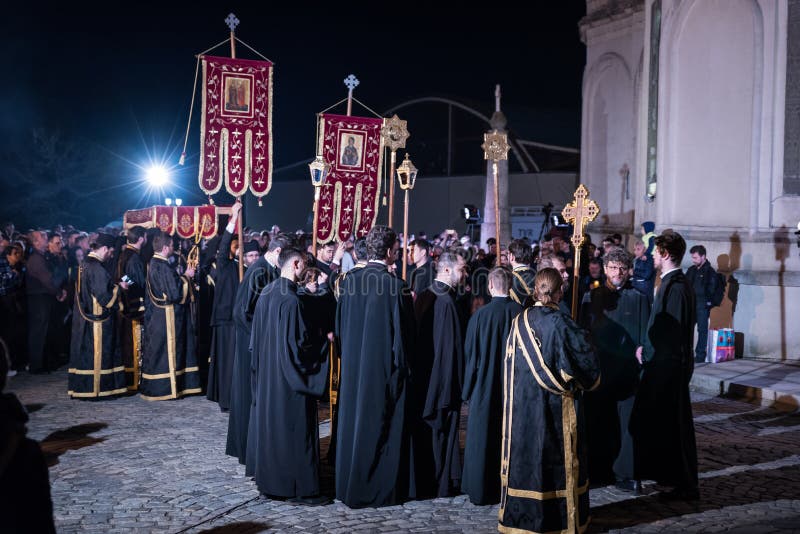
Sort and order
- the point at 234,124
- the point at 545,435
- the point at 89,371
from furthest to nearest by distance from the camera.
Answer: the point at 89,371, the point at 234,124, the point at 545,435

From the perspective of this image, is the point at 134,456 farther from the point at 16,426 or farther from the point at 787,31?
the point at 787,31

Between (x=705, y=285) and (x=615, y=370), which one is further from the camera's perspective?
(x=705, y=285)

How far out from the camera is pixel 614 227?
2114 cm

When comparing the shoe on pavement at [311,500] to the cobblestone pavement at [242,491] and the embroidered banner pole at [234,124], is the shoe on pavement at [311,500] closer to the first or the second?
the cobblestone pavement at [242,491]

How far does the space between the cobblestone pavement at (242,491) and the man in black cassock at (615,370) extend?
0.93ft

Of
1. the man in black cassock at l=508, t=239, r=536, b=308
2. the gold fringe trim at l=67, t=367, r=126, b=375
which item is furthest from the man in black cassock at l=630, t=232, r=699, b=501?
the gold fringe trim at l=67, t=367, r=126, b=375

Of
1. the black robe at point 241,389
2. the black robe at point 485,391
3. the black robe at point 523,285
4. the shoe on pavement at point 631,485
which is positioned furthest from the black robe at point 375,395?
the shoe on pavement at point 631,485

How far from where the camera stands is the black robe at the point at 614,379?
696 centimetres

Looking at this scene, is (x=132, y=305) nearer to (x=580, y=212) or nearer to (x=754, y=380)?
(x=580, y=212)

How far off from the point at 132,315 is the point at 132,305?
0.71ft

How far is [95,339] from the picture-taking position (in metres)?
10.7

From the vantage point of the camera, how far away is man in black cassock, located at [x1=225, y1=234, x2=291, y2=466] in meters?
7.67

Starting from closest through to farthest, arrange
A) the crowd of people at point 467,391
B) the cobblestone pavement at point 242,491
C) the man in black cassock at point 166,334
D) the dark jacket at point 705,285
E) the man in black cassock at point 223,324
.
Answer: the crowd of people at point 467,391 < the cobblestone pavement at point 242,491 < the man in black cassock at point 223,324 < the man in black cassock at point 166,334 < the dark jacket at point 705,285

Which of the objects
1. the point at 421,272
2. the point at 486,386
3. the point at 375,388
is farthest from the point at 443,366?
the point at 421,272
